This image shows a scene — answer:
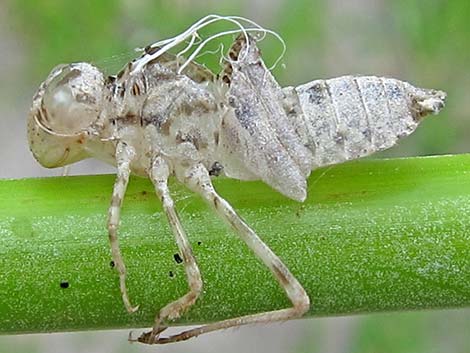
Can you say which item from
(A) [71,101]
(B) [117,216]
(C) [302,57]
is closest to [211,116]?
(A) [71,101]

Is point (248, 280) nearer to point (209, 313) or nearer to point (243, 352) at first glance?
point (209, 313)

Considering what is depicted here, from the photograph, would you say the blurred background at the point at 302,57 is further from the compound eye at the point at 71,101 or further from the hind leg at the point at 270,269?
the hind leg at the point at 270,269

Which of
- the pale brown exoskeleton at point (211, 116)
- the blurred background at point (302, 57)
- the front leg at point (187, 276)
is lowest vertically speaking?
the blurred background at point (302, 57)

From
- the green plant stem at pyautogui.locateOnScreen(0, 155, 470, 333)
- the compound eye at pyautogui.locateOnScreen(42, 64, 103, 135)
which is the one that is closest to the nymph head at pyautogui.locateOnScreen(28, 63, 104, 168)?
the compound eye at pyautogui.locateOnScreen(42, 64, 103, 135)

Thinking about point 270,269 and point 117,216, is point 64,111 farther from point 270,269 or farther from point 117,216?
point 270,269

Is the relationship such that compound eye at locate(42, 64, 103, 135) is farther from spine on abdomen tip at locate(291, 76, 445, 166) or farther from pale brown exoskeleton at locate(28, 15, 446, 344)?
spine on abdomen tip at locate(291, 76, 445, 166)

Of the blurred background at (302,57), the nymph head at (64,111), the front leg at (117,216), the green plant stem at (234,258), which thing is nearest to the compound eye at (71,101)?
the nymph head at (64,111)
